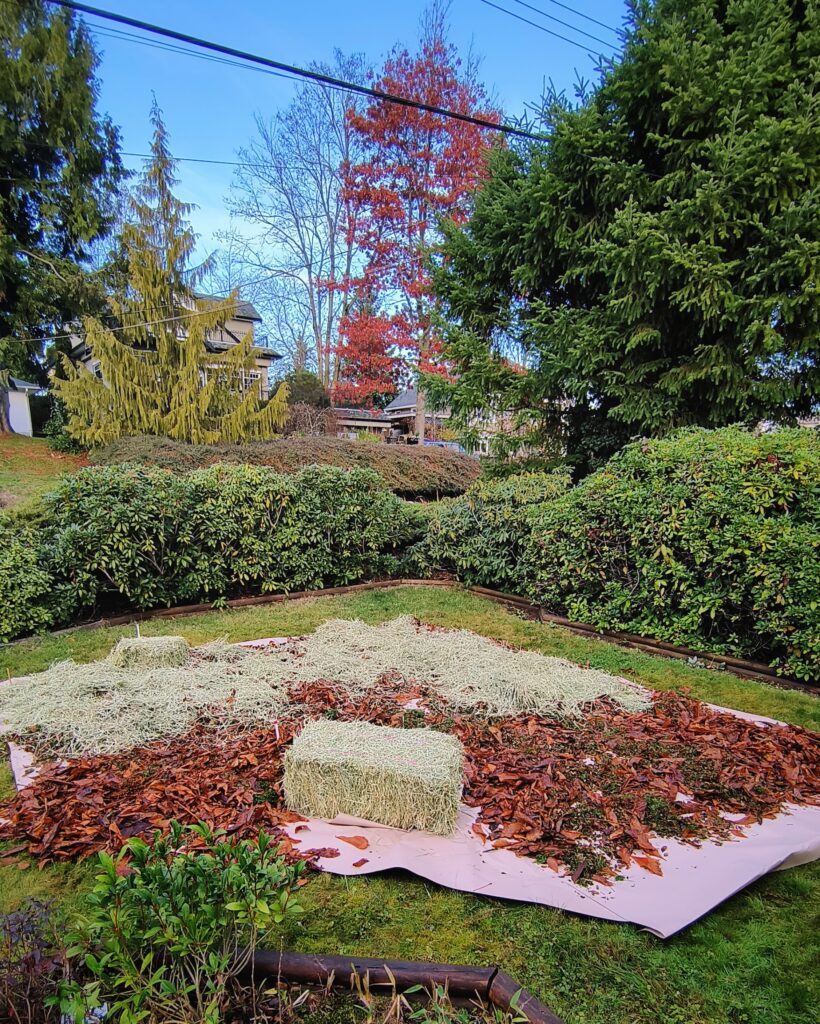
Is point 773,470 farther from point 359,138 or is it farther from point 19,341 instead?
point 359,138

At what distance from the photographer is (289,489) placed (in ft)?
21.8

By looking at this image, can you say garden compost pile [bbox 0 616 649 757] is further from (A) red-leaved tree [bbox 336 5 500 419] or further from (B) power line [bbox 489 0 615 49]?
(A) red-leaved tree [bbox 336 5 500 419]

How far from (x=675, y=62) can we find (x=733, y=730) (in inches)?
268

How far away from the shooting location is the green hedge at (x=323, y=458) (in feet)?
36.5

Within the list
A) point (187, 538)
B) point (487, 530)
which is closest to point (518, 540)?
point (487, 530)

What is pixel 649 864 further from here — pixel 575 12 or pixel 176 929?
pixel 575 12

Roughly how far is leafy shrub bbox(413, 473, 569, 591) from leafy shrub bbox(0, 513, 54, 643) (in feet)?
14.1

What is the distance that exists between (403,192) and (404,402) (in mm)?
9891

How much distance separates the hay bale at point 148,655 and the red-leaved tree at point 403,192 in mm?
13988

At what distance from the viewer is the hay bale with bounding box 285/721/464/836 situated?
2.34 m

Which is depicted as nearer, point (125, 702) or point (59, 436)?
point (125, 702)

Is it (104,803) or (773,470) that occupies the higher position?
(773,470)

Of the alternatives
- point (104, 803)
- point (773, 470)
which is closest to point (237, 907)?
point (104, 803)

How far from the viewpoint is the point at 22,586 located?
4.92 m
